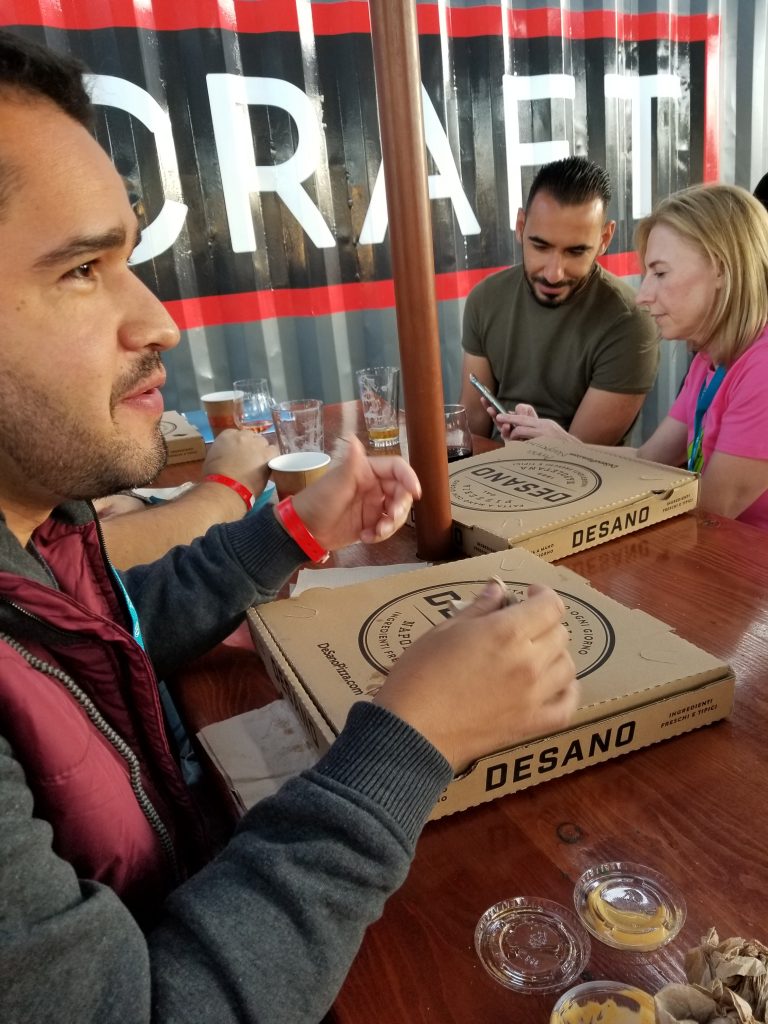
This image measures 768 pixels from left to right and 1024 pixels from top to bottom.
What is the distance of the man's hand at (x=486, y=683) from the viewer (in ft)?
1.91

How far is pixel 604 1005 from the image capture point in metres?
0.45

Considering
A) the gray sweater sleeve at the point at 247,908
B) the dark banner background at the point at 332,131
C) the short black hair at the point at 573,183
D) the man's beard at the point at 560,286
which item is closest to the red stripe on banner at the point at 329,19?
the dark banner background at the point at 332,131

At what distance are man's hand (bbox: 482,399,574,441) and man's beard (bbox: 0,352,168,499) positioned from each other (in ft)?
3.54

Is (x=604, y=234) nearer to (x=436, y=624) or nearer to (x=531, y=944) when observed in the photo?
(x=436, y=624)

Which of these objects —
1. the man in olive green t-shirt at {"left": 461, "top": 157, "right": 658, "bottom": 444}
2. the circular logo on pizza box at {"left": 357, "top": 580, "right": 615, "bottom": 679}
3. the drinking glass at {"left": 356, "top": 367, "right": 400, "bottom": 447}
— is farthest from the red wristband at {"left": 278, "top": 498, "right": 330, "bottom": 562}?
the man in olive green t-shirt at {"left": 461, "top": 157, "right": 658, "bottom": 444}

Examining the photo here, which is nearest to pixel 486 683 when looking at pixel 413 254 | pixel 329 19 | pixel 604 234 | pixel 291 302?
pixel 413 254

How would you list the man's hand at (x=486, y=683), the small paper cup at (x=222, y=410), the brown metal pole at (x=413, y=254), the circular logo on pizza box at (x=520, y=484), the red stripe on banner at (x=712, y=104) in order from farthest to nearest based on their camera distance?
the red stripe on banner at (x=712, y=104) → the small paper cup at (x=222, y=410) → the circular logo on pizza box at (x=520, y=484) → the brown metal pole at (x=413, y=254) → the man's hand at (x=486, y=683)

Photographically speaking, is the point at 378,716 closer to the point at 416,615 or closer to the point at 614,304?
the point at 416,615

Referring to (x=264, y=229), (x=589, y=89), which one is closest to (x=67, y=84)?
(x=264, y=229)

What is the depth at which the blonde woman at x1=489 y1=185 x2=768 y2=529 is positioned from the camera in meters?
1.52

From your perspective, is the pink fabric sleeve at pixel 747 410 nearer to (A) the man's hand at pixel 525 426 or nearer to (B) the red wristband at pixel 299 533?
(A) the man's hand at pixel 525 426

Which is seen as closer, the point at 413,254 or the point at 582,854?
the point at 582,854

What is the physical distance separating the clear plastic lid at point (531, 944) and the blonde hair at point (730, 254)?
1472 mm

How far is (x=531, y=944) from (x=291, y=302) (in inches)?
104
